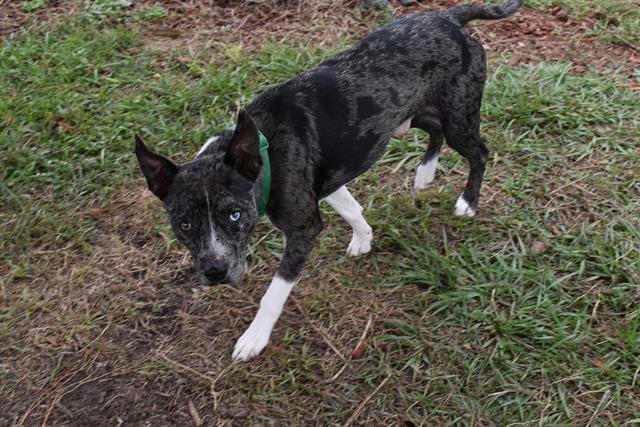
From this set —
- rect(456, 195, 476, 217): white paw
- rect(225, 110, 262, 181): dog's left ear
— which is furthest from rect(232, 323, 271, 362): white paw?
rect(456, 195, 476, 217): white paw

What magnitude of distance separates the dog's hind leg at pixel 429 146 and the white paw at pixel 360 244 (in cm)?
70

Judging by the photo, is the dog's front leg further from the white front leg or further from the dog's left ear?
the dog's left ear

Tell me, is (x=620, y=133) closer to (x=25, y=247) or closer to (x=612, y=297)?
(x=612, y=297)

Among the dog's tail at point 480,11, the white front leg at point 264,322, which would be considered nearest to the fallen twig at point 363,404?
the white front leg at point 264,322

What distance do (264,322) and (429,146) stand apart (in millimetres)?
1817

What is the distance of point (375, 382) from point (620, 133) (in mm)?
2991

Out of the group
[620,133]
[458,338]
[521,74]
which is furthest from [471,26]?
[458,338]

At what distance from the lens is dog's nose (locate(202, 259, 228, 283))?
11.2ft

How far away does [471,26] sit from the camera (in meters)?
6.76

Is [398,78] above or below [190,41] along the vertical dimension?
above

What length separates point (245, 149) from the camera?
343 centimetres

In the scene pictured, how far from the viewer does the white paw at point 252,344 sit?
13.2 ft

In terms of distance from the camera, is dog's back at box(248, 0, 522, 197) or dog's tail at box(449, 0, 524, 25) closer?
dog's back at box(248, 0, 522, 197)

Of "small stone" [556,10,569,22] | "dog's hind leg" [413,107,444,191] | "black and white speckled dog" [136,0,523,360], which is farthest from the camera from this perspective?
"small stone" [556,10,569,22]
